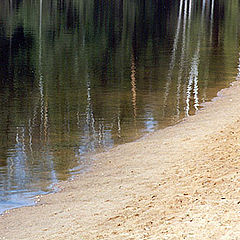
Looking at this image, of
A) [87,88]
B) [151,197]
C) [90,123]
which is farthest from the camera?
[87,88]

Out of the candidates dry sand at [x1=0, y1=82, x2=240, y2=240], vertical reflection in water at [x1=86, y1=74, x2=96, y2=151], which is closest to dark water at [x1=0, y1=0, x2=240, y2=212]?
vertical reflection in water at [x1=86, y1=74, x2=96, y2=151]

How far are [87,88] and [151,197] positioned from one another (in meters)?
13.7

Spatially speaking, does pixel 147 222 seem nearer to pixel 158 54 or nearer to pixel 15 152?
pixel 15 152

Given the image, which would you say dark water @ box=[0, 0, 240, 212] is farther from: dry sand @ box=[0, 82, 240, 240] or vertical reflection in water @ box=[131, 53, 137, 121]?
→ dry sand @ box=[0, 82, 240, 240]

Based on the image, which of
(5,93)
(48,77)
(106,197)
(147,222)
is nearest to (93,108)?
(5,93)

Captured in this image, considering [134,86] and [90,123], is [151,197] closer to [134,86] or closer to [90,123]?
[90,123]

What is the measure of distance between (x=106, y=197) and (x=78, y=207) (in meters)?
0.59

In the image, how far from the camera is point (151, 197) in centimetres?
970

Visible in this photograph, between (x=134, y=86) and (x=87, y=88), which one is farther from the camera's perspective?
(x=134, y=86)

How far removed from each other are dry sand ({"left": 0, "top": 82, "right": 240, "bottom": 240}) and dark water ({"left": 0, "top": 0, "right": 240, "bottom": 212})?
2.78 feet

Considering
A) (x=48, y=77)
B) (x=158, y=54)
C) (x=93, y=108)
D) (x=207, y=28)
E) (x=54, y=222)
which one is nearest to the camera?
(x=54, y=222)

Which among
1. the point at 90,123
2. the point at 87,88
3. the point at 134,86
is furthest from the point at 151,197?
the point at 134,86

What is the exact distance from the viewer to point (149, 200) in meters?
9.53

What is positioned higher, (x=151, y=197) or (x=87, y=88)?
(x=87, y=88)
